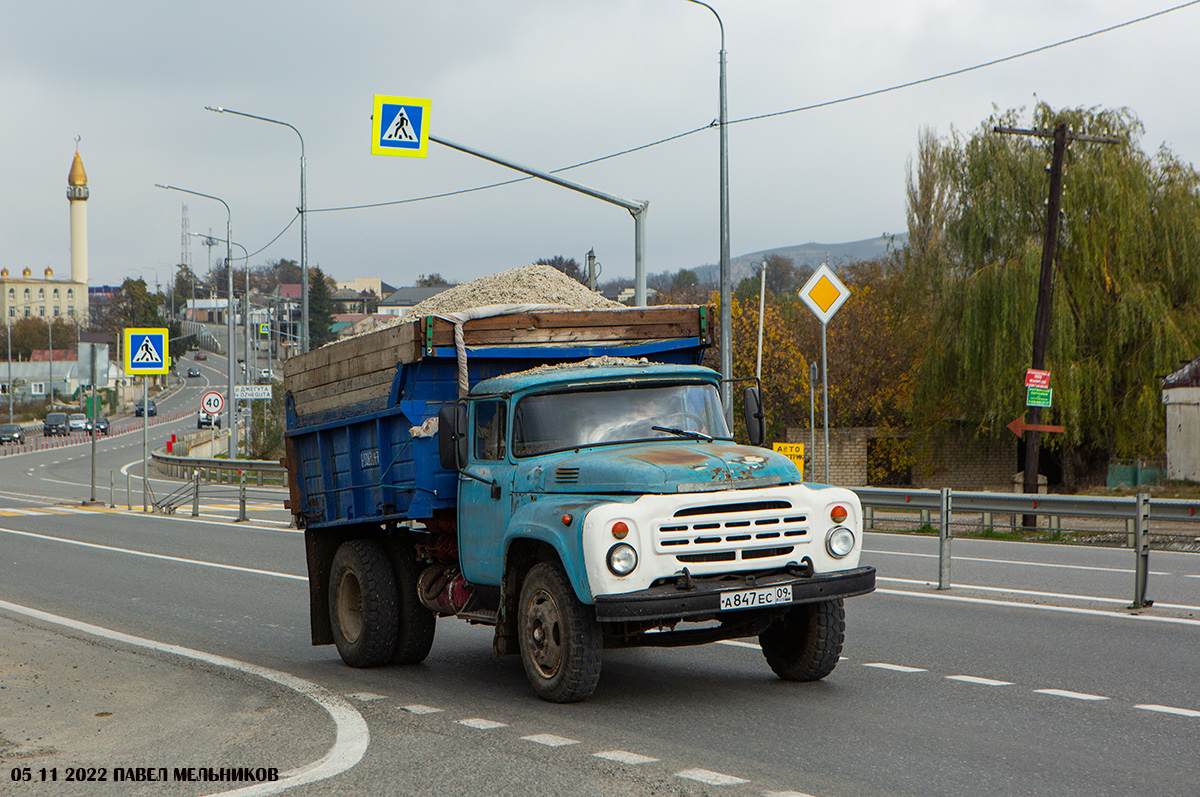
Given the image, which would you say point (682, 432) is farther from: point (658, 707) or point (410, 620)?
point (410, 620)

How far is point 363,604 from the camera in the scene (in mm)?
9484

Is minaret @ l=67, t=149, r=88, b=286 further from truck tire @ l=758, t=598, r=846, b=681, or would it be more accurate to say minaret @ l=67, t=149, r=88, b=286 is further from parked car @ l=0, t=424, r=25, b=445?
truck tire @ l=758, t=598, r=846, b=681

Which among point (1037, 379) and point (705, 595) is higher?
point (1037, 379)

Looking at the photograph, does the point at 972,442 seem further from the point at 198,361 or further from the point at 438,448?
the point at 198,361

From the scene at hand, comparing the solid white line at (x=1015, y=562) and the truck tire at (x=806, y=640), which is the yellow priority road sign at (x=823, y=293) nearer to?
the solid white line at (x=1015, y=562)

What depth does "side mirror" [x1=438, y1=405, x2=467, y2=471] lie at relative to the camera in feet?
26.8

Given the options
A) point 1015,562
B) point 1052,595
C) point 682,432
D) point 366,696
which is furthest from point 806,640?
point 1015,562

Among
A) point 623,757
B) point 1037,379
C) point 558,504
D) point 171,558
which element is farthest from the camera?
point 1037,379

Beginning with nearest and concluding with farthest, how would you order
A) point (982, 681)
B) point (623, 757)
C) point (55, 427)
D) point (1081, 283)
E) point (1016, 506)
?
1. point (623, 757)
2. point (982, 681)
3. point (1016, 506)
4. point (1081, 283)
5. point (55, 427)

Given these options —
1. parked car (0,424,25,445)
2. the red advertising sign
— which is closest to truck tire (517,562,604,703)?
the red advertising sign

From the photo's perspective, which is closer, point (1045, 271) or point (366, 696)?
point (366, 696)

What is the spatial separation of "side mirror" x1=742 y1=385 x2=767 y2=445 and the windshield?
2.59ft

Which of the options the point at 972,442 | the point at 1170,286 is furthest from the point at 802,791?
the point at 972,442

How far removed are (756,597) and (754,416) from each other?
2.18m
